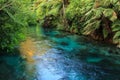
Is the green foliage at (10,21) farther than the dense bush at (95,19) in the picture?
No

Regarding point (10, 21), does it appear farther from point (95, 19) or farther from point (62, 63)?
point (95, 19)

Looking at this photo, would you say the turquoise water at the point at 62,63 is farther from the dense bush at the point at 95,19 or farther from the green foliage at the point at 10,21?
the dense bush at the point at 95,19

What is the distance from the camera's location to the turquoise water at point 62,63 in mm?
14203

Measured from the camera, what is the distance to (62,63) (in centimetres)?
1689

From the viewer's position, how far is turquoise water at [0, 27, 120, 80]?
14.2 m

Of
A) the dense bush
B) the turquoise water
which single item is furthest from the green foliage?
the dense bush

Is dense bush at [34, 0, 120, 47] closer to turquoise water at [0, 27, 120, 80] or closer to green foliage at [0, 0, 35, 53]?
turquoise water at [0, 27, 120, 80]

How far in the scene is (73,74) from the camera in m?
14.6

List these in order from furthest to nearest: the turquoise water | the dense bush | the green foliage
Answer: the dense bush < the green foliage < the turquoise water

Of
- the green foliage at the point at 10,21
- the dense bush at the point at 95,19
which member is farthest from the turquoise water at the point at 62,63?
the dense bush at the point at 95,19

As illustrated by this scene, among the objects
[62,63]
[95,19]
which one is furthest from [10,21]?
[95,19]

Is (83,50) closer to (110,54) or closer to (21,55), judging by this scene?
(110,54)

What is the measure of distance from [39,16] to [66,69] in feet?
105

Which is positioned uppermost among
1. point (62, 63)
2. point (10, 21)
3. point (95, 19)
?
point (10, 21)
